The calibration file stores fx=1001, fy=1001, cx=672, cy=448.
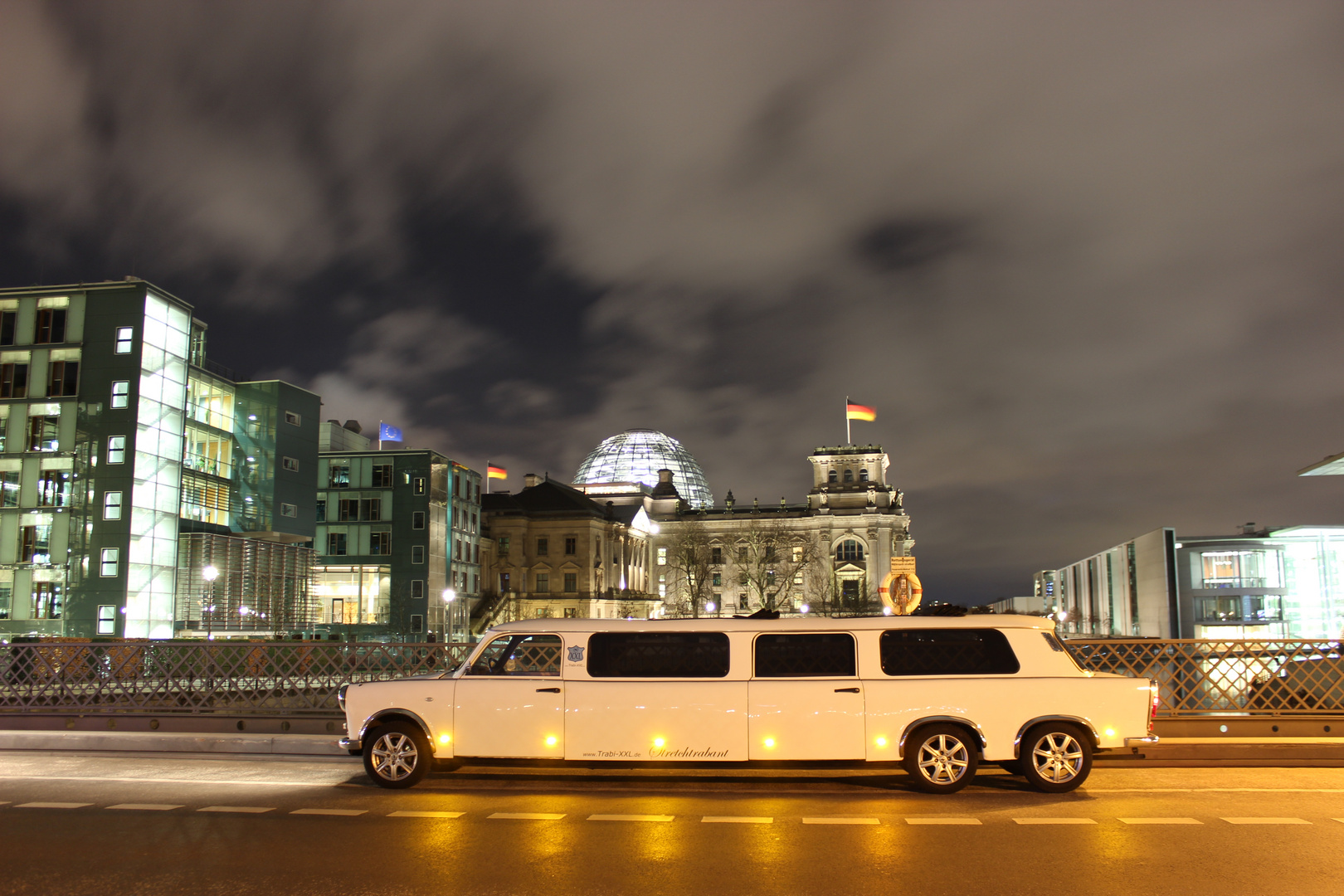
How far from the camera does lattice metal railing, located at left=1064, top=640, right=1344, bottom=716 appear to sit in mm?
16234

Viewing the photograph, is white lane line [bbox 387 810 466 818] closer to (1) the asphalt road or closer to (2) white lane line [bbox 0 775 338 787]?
(1) the asphalt road

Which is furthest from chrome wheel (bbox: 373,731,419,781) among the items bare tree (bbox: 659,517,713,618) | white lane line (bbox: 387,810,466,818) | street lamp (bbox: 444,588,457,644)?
bare tree (bbox: 659,517,713,618)

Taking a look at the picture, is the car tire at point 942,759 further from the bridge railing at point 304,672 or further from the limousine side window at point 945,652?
the bridge railing at point 304,672

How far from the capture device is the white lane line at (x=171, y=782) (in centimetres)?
1359

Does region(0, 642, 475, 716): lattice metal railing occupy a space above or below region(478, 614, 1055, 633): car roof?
below

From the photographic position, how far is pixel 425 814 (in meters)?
11.7

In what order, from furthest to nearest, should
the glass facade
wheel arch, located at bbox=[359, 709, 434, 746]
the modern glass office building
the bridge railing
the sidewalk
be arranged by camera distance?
1. the glass facade
2. the modern glass office building
3. the bridge railing
4. the sidewalk
5. wheel arch, located at bbox=[359, 709, 434, 746]

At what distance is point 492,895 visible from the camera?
8227 millimetres

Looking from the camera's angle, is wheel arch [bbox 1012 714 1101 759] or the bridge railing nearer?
wheel arch [bbox 1012 714 1101 759]

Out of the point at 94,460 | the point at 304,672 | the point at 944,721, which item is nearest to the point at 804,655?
the point at 944,721

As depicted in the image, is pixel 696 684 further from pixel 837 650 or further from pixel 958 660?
pixel 958 660

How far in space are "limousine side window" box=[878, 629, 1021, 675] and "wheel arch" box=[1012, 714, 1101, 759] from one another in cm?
69

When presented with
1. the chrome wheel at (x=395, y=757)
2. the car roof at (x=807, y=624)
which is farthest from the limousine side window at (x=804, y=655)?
the chrome wheel at (x=395, y=757)

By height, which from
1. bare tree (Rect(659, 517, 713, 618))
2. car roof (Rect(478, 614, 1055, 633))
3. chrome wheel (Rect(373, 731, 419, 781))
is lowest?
chrome wheel (Rect(373, 731, 419, 781))
